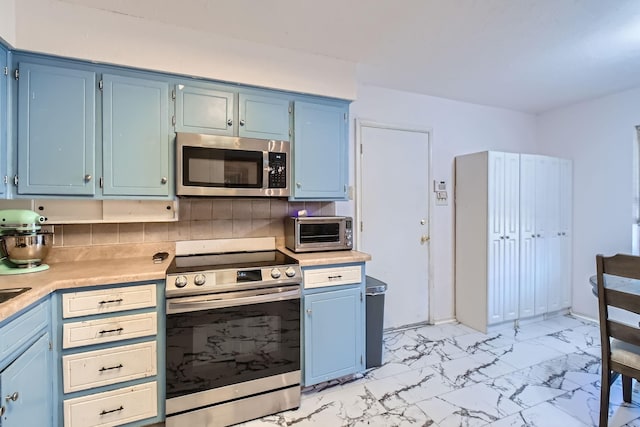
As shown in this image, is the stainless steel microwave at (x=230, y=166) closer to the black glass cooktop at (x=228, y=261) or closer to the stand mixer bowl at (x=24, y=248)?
the black glass cooktop at (x=228, y=261)

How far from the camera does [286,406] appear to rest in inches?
78.3

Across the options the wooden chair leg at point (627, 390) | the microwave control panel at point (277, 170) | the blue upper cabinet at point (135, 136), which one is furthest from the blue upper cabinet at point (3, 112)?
the wooden chair leg at point (627, 390)

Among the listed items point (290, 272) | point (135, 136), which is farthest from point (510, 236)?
point (135, 136)

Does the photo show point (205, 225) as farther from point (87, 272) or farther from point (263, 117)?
point (263, 117)

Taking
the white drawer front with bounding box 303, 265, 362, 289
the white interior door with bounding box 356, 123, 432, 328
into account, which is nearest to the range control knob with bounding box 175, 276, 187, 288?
the white drawer front with bounding box 303, 265, 362, 289

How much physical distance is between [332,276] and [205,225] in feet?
3.47

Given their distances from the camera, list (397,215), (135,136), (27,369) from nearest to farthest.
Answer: (27,369), (135,136), (397,215)

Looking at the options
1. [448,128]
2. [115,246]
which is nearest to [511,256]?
[448,128]

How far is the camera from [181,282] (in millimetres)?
1718

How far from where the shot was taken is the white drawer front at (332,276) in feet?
6.83

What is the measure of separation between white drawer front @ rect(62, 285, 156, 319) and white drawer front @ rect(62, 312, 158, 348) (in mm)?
53

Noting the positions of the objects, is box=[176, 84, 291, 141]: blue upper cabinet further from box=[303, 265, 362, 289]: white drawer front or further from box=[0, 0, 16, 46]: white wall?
box=[303, 265, 362, 289]: white drawer front

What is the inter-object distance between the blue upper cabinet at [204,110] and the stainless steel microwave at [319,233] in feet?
2.71

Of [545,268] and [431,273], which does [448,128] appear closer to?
[431,273]
